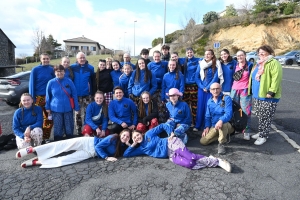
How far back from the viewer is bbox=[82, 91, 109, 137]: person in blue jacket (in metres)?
4.73

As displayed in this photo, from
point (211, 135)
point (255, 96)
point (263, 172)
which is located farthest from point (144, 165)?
point (255, 96)

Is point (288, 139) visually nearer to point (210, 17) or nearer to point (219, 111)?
point (219, 111)

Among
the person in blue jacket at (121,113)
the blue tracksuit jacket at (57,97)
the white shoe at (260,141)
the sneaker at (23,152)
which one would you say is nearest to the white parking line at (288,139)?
the white shoe at (260,141)

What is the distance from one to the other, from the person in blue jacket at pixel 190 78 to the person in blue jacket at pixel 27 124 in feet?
10.9

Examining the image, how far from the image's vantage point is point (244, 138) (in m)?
4.97

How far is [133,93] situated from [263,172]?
3096mm

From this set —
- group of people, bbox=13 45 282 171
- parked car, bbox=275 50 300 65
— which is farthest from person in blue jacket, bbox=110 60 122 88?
parked car, bbox=275 50 300 65

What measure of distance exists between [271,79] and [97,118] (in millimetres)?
3591

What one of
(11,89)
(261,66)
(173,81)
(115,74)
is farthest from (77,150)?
(11,89)

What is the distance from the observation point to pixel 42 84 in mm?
5102

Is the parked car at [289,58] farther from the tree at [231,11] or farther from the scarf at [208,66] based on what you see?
the tree at [231,11]

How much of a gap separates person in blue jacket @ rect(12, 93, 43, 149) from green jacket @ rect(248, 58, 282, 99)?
4.42 metres

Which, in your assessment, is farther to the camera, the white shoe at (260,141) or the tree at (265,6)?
the tree at (265,6)

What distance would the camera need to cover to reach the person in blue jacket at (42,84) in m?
5.02
